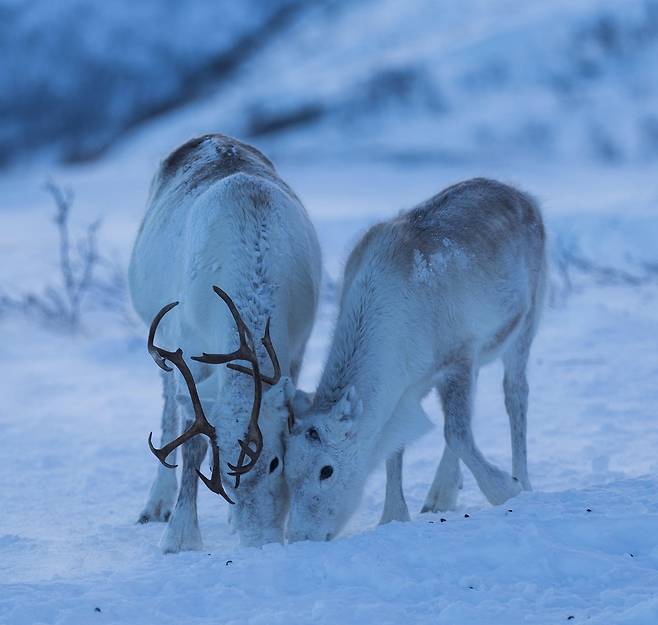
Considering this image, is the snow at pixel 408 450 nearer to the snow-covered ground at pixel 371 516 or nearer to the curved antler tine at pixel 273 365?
the snow-covered ground at pixel 371 516

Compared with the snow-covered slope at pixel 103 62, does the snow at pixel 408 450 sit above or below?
below

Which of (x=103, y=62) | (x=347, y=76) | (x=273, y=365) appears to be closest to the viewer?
(x=273, y=365)

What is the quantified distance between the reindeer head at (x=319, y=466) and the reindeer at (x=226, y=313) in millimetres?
75

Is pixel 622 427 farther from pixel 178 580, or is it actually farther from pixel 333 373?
pixel 178 580

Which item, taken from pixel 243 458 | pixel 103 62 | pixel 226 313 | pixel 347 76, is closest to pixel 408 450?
pixel 226 313

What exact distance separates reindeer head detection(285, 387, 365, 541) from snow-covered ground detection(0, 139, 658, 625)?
0.97 feet

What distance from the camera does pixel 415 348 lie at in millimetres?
5180

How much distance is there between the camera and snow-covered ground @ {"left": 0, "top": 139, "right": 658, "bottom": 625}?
145 inches

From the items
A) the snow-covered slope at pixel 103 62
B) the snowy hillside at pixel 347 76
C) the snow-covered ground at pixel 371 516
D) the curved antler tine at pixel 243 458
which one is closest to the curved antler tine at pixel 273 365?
the curved antler tine at pixel 243 458

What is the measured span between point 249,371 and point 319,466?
53cm

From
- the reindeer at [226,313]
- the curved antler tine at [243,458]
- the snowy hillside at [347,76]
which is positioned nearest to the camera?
the curved antler tine at [243,458]

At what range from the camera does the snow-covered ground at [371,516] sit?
3.69m

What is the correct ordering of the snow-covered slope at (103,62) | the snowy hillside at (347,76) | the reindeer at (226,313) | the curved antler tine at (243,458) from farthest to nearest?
the snow-covered slope at (103,62) → the snowy hillside at (347,76) → the reindeer at (226,313) → the curved antler tine at (243,458)

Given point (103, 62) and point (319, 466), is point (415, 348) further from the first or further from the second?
point (103, 62)
